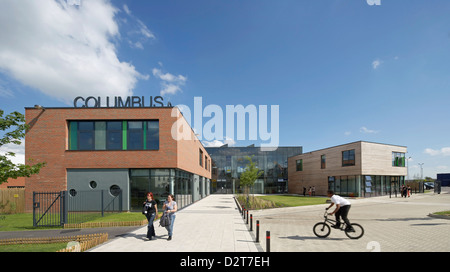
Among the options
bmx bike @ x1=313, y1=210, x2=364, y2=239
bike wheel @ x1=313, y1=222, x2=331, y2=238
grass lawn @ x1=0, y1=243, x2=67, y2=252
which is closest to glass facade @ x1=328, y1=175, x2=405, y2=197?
bmx bike @ x1=313, y1=210, x2=364, y2=239

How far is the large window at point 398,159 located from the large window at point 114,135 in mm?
35487

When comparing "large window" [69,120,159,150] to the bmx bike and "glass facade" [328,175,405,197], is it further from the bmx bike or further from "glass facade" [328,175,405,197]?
"glass facade" [328,175,405,197]

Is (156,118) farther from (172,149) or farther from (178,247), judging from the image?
(178,247)

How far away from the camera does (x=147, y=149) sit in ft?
61.8

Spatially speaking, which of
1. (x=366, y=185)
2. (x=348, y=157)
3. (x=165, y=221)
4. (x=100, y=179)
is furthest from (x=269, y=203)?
(x=348, y=157)

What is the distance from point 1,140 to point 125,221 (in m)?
6.45

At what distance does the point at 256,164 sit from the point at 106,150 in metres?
39.1

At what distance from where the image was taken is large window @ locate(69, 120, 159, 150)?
1898cm

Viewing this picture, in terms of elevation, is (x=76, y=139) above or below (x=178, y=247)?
above

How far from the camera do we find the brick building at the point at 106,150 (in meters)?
18.7

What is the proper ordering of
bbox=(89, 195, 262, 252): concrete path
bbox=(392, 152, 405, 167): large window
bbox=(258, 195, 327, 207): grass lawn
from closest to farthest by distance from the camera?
bbox=(89, 195, 262, 252): concrete path < bbox=(258, 195, 327, 207): grass lawn < bbox=(392, 152, 405, 167): large window

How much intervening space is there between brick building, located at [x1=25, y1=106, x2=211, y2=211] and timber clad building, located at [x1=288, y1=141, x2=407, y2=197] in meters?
27.1

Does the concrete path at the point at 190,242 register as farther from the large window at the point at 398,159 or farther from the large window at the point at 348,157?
the large window at the point at 398,159
